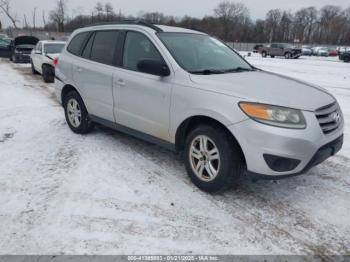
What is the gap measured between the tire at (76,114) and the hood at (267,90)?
8.16 ft

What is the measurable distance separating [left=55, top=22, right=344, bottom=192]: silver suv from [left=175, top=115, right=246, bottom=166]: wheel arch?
0.04ft

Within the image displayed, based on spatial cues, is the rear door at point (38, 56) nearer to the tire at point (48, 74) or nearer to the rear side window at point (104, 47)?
the tire at point (48, 74)

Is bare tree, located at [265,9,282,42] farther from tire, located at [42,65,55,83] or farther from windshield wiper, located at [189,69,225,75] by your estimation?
windshield wiper, located at [189,69,225,75]

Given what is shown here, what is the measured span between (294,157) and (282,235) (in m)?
0.74

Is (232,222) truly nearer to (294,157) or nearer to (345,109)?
(294,157)

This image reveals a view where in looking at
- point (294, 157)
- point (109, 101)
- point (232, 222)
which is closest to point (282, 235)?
point (232, 222)

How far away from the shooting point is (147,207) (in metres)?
3.26

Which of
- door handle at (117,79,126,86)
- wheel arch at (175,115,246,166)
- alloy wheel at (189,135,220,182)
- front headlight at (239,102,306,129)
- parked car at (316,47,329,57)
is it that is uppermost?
parked car at (316,47,329,57)

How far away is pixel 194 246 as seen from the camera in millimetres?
2682

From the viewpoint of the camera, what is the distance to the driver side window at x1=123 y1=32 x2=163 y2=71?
3.96 metres

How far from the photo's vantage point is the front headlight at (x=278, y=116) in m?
2.96

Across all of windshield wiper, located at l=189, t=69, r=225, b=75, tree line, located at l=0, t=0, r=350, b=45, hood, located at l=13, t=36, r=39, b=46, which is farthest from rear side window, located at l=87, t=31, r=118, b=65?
tree line, located at l=0, t=0, r=350, b=45

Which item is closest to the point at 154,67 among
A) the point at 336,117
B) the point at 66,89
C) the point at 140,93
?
the point at 140,93

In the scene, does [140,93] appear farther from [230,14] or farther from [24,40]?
[230,14]
